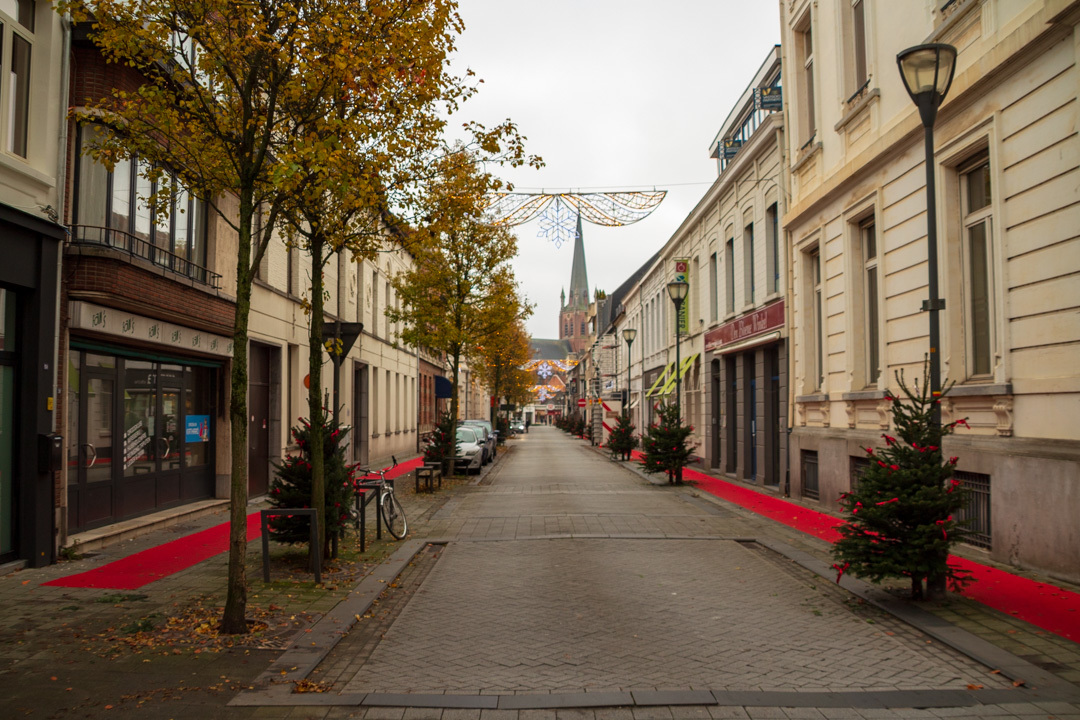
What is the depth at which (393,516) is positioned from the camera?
11.5 metres

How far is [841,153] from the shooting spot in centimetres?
1420

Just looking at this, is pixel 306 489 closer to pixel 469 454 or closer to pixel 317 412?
pixel 317 412

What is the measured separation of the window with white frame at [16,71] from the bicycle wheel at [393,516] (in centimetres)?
603

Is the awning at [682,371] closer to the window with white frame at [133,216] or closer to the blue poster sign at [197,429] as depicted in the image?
the blue poster sign at [197,429]

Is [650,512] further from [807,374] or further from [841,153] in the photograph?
[841,153]

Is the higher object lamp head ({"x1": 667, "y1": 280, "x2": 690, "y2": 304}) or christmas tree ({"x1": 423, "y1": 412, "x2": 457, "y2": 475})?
lamp head ({"x1": 667, "y1": 280, "x2": 690, "y2": 304})

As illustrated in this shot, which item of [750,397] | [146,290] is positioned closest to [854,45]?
[750,397]

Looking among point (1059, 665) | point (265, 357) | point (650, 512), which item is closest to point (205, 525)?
point (265, 357)

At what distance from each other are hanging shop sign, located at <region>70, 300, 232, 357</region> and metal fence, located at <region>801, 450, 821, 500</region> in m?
11.2

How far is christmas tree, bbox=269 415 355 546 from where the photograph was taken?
9.00 m

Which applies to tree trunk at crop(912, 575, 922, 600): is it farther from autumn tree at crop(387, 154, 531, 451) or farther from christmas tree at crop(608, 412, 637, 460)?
christmas tree at crop(608, 412, 637, 460)

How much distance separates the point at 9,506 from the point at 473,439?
1851cm

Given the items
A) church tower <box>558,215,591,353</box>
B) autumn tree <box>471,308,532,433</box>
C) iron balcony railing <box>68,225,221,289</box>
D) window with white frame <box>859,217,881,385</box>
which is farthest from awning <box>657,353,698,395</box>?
church tower <box>558,215,591,353</box>

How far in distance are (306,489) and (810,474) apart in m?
10.5
